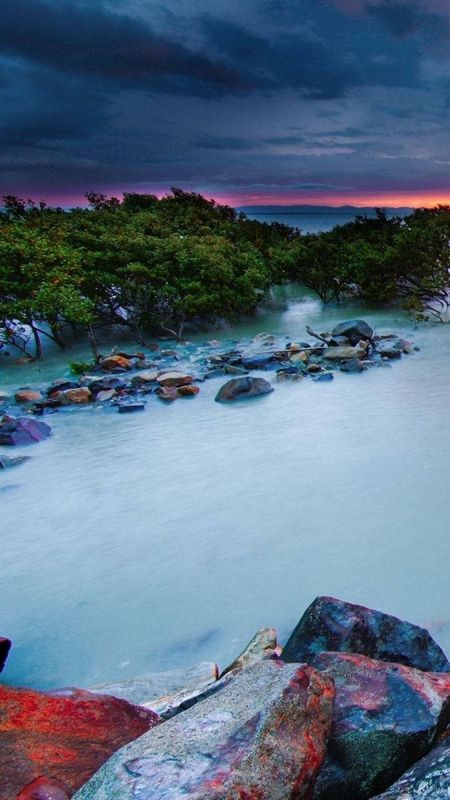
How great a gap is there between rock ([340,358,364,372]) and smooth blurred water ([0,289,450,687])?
1.61 m

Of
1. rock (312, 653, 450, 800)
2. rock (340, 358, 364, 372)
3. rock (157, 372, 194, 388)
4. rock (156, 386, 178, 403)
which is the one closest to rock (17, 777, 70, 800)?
rock (312, 653, 450, 800)

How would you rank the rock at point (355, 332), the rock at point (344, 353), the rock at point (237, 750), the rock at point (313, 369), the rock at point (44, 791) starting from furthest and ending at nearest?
the rock at point (355, 332)
the rock at point (344, 353)
the rock at point (313, 369)
the rock at point (44, 791)
the rock at point (237, 750)

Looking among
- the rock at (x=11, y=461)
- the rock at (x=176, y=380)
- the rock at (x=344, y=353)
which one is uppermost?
the rock at (x=344, y=353)

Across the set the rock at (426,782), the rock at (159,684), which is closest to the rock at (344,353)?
the rock at (159,684)

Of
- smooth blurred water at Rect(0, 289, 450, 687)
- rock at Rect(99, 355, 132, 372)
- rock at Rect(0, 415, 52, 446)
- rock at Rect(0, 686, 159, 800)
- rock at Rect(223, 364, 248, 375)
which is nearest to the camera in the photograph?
rock at Rect(0, 686, 159, 800)

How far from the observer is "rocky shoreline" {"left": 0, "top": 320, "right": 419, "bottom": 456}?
40.5 ft

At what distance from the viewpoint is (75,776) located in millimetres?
2707

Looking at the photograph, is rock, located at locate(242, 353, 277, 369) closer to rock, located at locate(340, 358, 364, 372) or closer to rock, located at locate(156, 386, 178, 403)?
rock, located at locate(340, 358, 364, 372)

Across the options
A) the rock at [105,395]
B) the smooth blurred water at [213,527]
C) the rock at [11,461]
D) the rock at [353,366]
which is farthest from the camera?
the rock at [353,366]

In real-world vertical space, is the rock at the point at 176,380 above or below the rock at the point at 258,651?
above

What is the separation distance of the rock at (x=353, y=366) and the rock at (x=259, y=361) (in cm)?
209

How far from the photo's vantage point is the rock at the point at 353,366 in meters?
13.5

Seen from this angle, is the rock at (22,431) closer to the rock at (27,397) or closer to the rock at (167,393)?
the rock at (27,397)

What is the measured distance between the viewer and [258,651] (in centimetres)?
395
